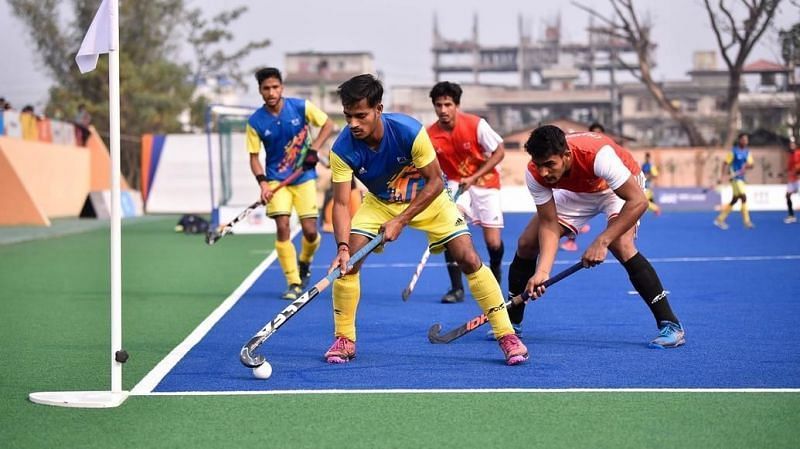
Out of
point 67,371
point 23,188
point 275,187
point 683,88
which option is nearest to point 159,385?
point 67,371

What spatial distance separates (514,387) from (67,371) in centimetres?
246

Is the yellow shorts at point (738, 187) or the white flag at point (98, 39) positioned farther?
the yellow shorts at point (738, 187)

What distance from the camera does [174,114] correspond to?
157 feet

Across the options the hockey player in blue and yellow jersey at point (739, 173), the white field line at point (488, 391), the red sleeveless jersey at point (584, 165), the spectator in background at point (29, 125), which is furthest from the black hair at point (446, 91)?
the spectator in background at point (29, 125)

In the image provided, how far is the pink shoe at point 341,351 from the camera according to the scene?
22.0ft

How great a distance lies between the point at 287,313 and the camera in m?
6.37

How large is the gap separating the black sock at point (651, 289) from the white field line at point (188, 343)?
9.08 ft

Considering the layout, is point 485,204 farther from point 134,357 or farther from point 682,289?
point 134,357

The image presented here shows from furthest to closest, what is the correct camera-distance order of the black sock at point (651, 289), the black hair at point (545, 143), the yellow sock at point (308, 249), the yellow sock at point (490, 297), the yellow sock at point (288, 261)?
the yellow sock at point (308, 249) → the yellow sock at point (288, 261) → the black sock at point (651, 289) → the yellow sock at point (490, 297) → the black hair at point (545, 143)

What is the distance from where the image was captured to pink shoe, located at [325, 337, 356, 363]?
6715 millimetres

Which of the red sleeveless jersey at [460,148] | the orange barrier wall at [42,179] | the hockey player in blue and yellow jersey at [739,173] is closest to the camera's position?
the red sleeveless jersey at [460,148]

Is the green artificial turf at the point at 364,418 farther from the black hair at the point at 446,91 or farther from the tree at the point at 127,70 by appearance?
the tree at the point at 127,70

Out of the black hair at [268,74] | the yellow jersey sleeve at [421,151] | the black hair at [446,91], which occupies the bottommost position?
the yellow jersey sleeve at [421,151]

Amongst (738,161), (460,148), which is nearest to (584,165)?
(460,148)
